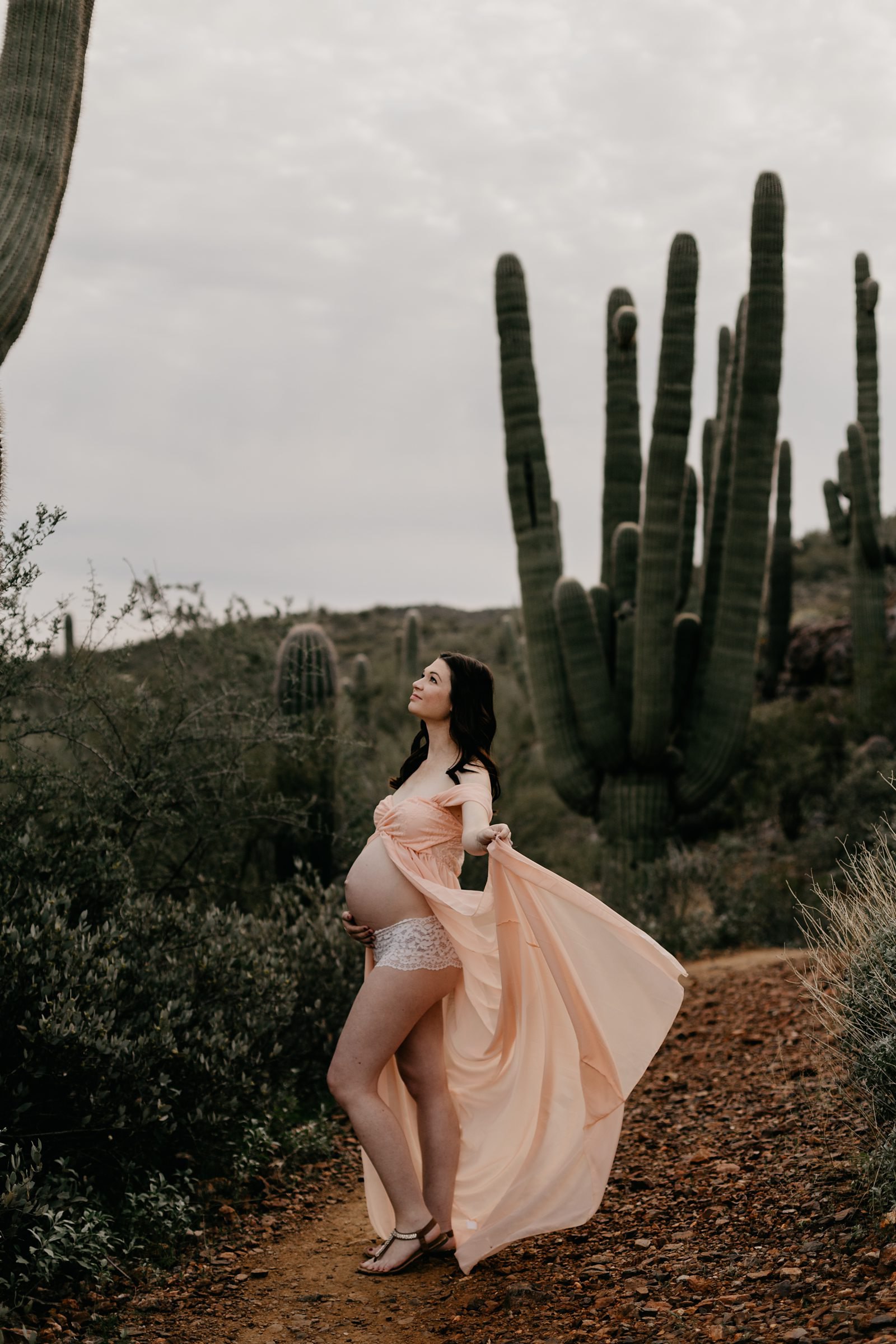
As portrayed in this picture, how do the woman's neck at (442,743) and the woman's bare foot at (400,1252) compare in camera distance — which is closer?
the woman's bare foot at (400,1252)

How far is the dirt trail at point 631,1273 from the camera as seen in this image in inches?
132

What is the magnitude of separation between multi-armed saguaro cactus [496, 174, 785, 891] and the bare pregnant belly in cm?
682

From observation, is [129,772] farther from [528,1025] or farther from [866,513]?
[866,513]

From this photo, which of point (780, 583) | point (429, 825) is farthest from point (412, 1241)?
point (780, 583)

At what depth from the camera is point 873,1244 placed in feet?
11.3

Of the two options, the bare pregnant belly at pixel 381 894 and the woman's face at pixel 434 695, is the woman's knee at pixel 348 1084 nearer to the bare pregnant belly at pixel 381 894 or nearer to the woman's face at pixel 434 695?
the bare pregnant belly at pixel 381 894

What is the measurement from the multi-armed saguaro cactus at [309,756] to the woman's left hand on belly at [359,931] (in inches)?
174

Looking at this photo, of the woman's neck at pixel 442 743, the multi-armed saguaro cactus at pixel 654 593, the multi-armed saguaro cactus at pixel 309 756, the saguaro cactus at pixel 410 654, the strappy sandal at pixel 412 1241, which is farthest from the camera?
the saguaro cactus at pixel 410 654

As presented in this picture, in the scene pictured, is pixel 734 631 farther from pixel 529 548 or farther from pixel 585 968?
pixel 585 968

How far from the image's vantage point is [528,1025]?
13.4 ft

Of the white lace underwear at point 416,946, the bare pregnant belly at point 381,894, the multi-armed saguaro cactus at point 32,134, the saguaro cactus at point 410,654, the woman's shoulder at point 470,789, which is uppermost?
the multi-armed saguaro cactus at point 32,134

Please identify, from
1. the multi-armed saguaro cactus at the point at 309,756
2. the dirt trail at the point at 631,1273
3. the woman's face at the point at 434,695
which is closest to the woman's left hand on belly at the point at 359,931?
the woman's face at the point at 434,695

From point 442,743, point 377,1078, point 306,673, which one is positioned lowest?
point 377,1078

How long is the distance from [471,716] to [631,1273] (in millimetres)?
1928
